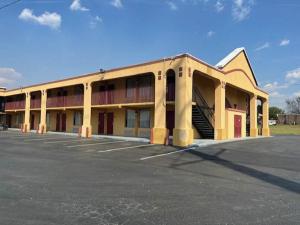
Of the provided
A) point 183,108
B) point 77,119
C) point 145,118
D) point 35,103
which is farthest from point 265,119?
point 35,103

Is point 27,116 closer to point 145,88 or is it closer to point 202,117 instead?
point 145,88

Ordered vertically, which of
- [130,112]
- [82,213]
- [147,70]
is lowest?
[82,213]

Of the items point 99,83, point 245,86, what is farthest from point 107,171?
point 245,86

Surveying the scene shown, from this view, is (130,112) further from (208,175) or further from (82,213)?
(82,213)

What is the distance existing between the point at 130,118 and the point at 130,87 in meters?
2.94

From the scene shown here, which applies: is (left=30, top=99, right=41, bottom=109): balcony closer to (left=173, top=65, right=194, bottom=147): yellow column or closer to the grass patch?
(left=173, top=65, right=194, bottom=147): yellow column

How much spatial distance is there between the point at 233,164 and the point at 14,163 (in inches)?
319

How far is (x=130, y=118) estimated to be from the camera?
23.8 metres

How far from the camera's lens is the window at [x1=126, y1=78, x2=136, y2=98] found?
2159 cm

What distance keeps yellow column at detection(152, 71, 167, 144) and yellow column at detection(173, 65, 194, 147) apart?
1104mm

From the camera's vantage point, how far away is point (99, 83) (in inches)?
1005

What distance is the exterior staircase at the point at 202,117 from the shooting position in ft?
66.7

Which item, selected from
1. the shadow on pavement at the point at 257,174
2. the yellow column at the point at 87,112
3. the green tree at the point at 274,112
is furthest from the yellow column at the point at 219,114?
the green tree at the point at 274,112

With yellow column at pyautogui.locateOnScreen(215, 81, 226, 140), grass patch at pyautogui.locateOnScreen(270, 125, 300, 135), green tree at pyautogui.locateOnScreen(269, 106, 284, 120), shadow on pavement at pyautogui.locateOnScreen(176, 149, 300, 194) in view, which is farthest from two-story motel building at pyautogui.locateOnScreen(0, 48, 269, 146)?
green tree at pyautogui.locateOnScreen(269, 106, 284, 120)
